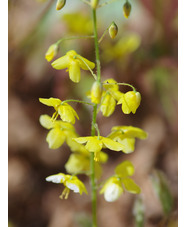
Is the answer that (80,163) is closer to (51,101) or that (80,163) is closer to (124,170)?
(124,170)

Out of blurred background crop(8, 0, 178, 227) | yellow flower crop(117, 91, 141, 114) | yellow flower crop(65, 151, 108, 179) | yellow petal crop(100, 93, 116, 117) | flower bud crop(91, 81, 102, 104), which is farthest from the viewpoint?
blurred background crop(8, 0, 178, 227)

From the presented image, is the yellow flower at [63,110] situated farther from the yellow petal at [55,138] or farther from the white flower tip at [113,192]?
the white flower tip at [113,192]

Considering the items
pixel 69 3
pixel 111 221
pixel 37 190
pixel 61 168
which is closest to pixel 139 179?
pixel 111 221

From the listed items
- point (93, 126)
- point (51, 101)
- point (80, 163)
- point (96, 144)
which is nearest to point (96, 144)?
point (96, 144)

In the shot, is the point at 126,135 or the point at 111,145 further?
the point at 126,135

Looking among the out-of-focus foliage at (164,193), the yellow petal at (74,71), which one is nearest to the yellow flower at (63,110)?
the yellow petal at (74,71)

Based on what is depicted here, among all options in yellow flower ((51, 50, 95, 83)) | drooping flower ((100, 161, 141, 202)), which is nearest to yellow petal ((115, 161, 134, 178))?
drooping flower ((100, 161, 141, 202))

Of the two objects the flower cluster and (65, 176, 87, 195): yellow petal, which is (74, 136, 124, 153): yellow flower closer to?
the flower cluster
